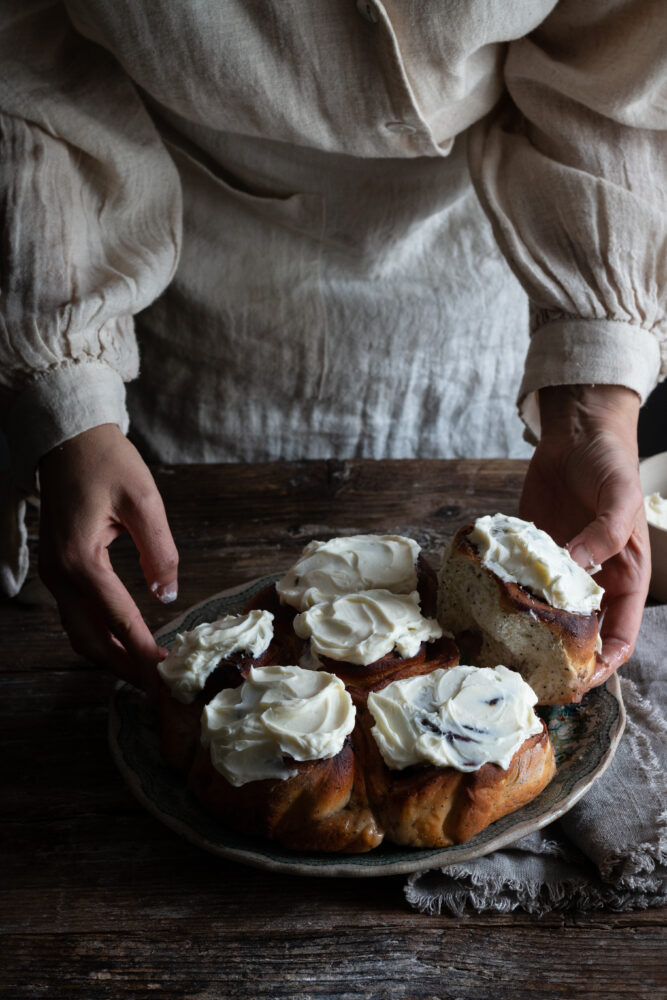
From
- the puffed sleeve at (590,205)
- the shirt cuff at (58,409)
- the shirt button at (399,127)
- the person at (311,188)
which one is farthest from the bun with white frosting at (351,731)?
the shirt button at (399,127)

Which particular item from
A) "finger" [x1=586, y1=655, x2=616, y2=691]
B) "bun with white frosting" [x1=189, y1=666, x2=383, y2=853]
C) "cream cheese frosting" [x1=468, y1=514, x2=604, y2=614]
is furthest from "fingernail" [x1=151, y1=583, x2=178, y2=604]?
"finger" [x1=586, y1=655, x2=616, y2=691]

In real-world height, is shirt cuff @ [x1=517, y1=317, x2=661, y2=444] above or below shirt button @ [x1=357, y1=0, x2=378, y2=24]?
below

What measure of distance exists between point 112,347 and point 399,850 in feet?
2.13

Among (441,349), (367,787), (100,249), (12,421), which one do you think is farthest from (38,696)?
(441,349)

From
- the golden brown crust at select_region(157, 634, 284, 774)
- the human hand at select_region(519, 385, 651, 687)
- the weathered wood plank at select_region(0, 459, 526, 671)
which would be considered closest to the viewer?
the golden brown crust at select_region(157, 634, 284, 774)

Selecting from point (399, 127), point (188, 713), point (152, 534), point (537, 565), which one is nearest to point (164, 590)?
point (152, 534)

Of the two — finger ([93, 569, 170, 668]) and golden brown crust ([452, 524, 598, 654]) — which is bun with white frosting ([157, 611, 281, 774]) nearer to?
finger ([93, 569, 170, 668])

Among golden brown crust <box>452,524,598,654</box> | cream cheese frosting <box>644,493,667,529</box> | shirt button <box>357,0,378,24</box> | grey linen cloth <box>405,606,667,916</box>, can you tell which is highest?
shirt button <box>357,0,378,24</box>

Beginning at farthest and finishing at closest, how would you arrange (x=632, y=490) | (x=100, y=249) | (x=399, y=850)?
(x=100, y=249), (x=632, y=490), (x=399, y=850)

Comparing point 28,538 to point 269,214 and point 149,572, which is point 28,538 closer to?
point 149,572

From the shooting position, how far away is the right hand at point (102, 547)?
2.92ft

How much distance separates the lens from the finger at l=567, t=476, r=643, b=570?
0.89m

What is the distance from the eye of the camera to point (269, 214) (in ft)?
4.34

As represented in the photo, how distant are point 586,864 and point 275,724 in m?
0.31
